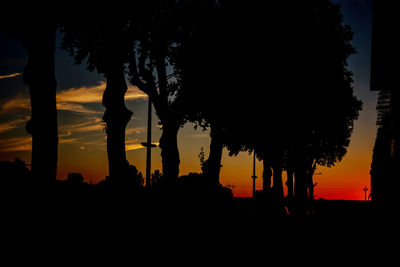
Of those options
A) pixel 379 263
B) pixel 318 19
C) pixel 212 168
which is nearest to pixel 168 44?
pixel 212 168

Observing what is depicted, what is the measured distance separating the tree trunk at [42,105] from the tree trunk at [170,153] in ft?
35.4

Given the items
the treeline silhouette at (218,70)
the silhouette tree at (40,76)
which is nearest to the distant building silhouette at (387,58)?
the treeline silhouette at (218,70)

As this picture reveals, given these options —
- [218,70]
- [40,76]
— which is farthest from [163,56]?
[40,76]

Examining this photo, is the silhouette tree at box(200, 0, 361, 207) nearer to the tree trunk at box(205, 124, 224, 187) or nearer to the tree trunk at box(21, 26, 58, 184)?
the tree trunk at box(205, 124, 224, 187)

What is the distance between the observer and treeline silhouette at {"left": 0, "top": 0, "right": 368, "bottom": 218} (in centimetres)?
1377

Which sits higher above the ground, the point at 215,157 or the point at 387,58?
the point at 387,58

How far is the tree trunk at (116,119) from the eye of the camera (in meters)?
12.7

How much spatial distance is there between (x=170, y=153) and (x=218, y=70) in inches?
245

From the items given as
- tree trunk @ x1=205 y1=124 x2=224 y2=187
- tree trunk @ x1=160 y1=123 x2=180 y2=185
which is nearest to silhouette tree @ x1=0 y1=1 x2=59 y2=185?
tree trunk @ x1=160 y1=123 x2=180 y2=185

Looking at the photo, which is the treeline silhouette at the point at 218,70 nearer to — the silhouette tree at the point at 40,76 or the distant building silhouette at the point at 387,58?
the silhouette tree at the point at 40,76

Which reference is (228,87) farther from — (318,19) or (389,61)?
(389,61)

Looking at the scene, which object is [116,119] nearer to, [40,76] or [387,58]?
[40,76]

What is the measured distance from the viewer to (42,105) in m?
8.56

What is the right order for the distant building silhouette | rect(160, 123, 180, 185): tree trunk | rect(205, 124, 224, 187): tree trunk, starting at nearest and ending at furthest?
the distant building silhouette, rect(160, 123, 180, 185): tree trunk, rect(205, 124, 224, 187): tree trunk
